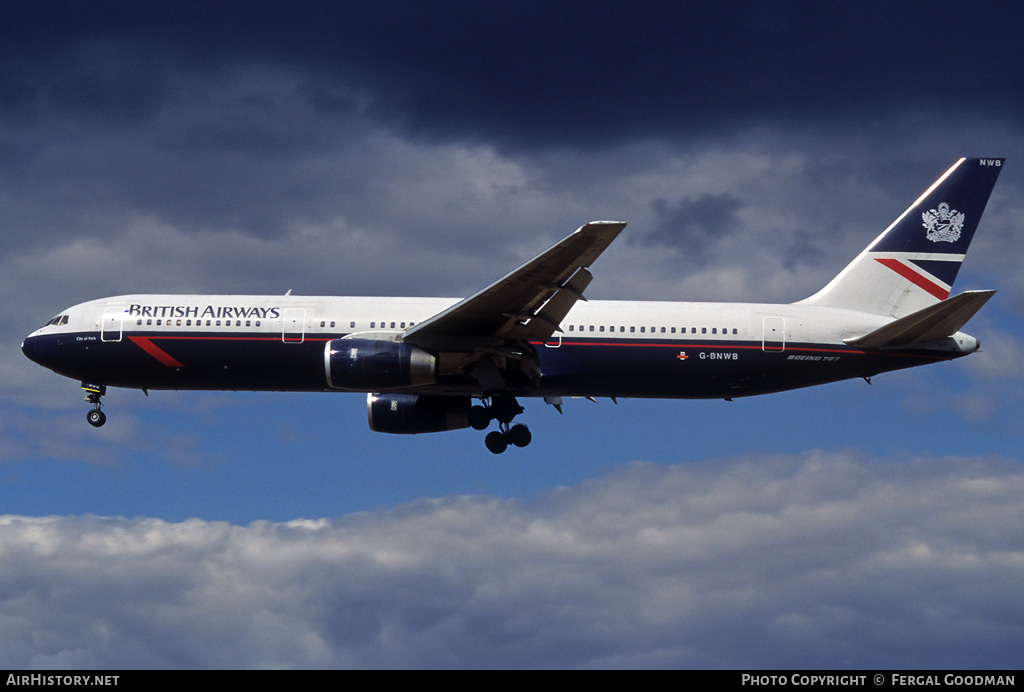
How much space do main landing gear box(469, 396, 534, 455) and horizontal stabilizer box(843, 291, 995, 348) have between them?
11.2 meters

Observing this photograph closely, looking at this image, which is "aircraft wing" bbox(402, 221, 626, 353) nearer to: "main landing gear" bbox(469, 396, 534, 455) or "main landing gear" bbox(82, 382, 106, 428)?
"main landing gear" bbox(469, 396, 534, 455)

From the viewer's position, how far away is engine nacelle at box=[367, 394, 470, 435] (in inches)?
1740

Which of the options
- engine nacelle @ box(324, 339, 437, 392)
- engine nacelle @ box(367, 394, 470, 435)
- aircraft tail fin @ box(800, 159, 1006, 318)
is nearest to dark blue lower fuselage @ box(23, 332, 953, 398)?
engine nacelle @ box(324, 339, 437, 392)

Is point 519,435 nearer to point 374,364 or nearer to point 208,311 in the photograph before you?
point 374,364

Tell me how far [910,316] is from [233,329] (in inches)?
863

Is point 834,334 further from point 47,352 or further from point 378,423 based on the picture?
point 47,352

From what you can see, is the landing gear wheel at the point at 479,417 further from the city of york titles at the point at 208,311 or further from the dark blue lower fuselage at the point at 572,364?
the city of york titles at the point at 208,311

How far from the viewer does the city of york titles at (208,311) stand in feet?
136

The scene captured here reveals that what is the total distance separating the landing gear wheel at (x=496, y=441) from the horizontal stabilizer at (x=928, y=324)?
38.8 feet

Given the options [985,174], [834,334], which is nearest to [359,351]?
[834,334]

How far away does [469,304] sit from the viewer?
123 ft

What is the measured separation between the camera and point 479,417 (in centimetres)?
4181

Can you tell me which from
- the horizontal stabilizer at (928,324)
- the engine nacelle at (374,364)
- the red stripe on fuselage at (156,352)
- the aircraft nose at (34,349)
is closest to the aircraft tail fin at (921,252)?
the horizontal stabilizer at (928,324)

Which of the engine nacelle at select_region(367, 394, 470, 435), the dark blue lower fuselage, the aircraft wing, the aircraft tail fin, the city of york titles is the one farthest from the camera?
the engine nacelle at select_region(367, 394, 470, 435)
